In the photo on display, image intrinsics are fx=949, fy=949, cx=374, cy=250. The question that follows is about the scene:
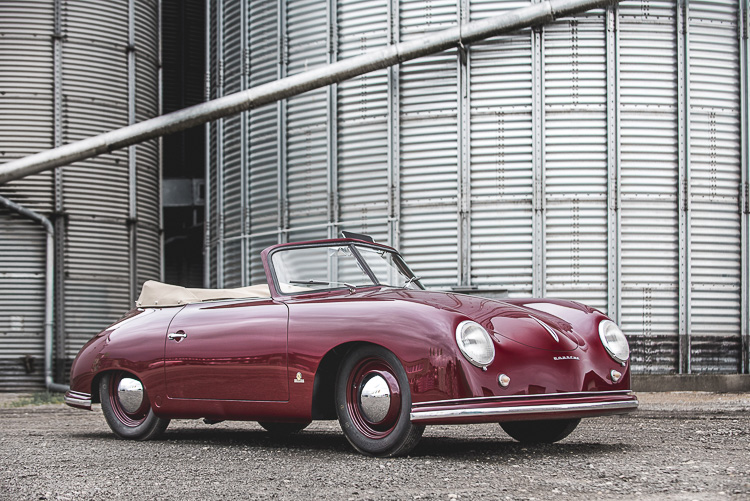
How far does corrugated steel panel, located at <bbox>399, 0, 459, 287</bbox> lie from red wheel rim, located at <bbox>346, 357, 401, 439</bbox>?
8.14 metres

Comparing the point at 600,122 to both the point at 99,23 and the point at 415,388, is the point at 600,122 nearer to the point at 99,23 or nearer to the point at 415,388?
the point at 415,388

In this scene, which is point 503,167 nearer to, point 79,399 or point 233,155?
point 233,155

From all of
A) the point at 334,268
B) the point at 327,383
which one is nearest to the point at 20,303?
the point at 334,268

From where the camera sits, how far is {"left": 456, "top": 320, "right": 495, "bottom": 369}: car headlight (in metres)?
4.84

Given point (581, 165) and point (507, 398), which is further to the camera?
point (581, 165)

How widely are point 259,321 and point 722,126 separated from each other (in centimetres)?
967

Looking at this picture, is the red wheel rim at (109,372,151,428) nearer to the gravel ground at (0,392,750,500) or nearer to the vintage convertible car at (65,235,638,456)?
the vintage convertible car at (65,235,638,456)

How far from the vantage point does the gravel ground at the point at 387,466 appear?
4.00m

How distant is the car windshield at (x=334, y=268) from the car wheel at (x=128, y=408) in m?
Answer: 1.33

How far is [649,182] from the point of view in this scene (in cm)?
1308

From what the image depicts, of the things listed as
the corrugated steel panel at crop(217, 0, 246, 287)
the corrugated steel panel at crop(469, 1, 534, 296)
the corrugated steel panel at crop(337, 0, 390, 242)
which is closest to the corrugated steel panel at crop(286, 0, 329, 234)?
the corrugated steel panel at crop(337, 0, 390, 242)

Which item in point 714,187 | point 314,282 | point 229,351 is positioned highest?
point 714,187

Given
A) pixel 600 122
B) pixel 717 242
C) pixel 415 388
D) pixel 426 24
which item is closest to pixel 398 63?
pixel 426 24

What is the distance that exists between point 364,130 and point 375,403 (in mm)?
9253
